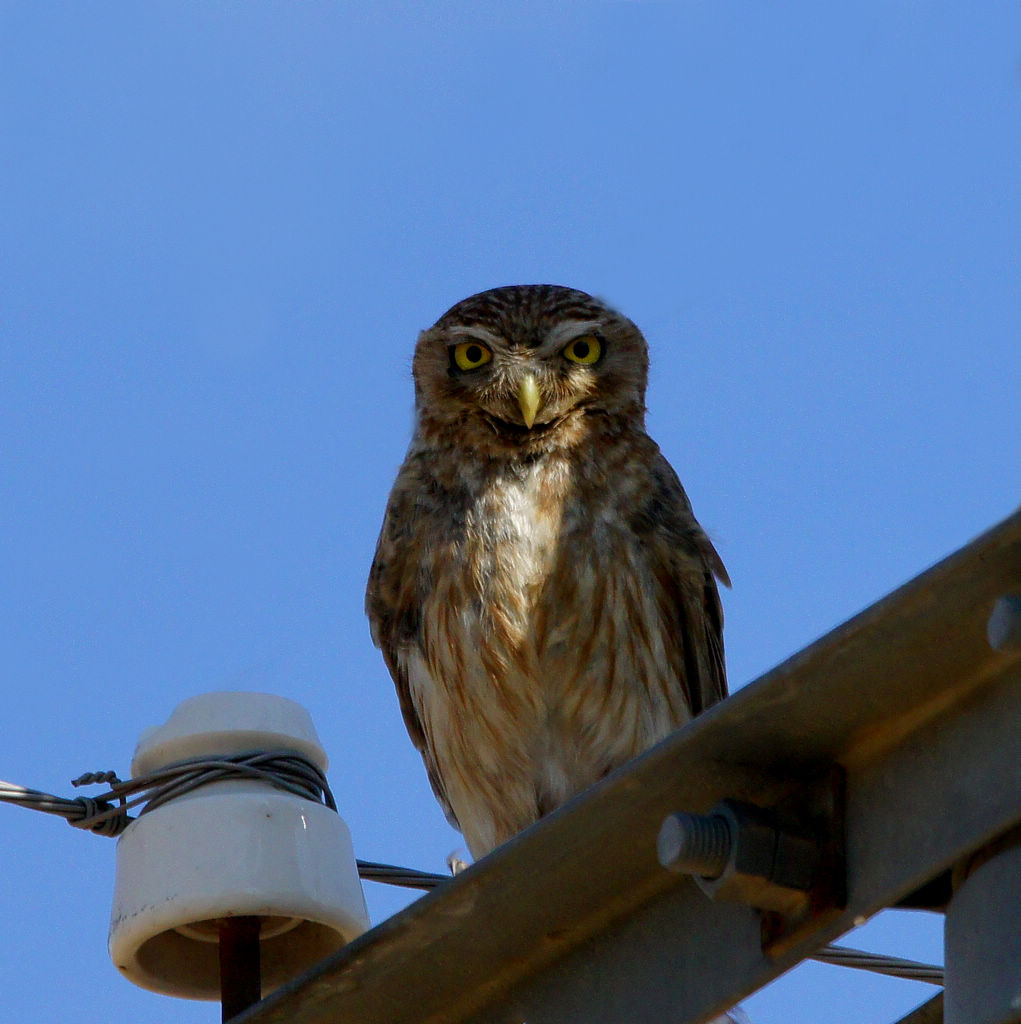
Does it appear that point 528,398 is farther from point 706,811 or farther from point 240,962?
point 706,811

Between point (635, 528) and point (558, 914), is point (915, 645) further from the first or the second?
point (635, 528)

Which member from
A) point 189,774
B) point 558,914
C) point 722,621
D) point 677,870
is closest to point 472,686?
point 722,621

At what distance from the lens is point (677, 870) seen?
7.86 feet

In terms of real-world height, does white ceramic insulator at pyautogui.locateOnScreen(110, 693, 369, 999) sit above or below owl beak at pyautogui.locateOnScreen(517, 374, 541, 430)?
below

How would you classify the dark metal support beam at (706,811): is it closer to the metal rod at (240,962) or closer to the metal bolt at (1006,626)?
the metal bolt at (1006,626)

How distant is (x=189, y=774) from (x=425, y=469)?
2.35 meters

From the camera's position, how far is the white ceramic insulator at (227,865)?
11.2 ft

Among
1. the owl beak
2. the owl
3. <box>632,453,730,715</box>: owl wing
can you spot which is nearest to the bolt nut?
the owl

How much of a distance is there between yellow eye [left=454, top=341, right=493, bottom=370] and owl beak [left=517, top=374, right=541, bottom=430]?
240mm

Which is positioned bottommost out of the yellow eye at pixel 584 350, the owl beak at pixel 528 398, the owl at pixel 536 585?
the owl at pixel 536 585

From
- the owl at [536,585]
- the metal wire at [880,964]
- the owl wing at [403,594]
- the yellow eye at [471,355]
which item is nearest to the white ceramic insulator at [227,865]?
the metal wire at [880,964]

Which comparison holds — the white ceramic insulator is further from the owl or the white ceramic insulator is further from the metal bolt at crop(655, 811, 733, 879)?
the owl

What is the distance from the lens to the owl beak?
18.5ft

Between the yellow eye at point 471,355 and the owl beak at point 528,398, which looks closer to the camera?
the owl beak at point 528,398
